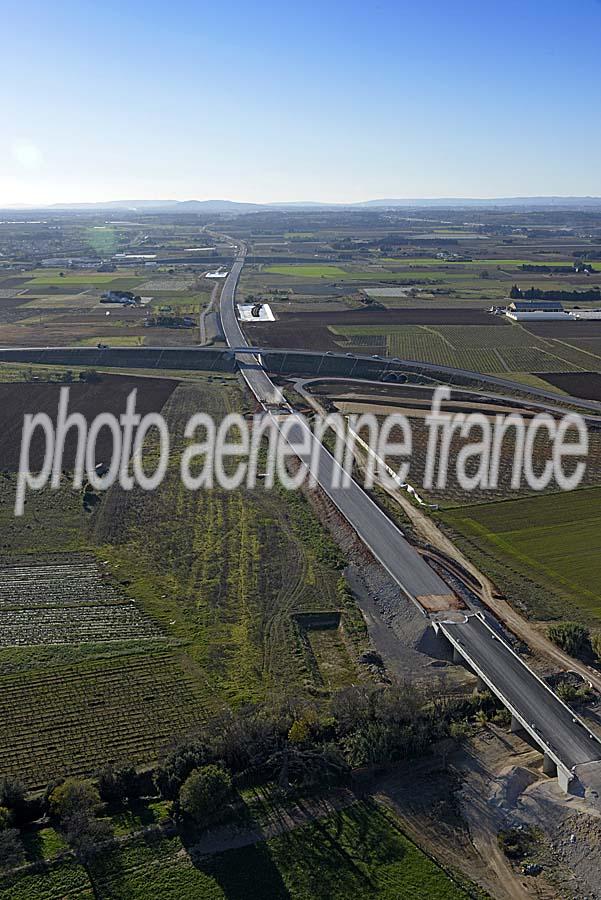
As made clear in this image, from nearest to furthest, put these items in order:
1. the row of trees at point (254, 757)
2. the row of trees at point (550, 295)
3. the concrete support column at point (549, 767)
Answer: the row of trees at point (254, 757), the concrete support column at point (549, 767), the row of trees at point (550, 295)

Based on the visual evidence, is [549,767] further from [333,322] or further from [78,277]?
[78,277]

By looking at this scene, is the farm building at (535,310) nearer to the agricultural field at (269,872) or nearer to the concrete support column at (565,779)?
the concrete support column at (565,779)

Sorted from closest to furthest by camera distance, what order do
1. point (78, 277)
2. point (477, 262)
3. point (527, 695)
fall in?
1. point (527, 695)
2. point (78, 277)
3. point (477, 262)

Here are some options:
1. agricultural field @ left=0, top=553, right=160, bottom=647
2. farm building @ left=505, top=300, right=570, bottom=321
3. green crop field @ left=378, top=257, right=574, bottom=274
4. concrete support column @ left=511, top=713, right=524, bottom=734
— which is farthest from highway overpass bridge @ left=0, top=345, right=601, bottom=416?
green crop field @ left=378, top=257, right=574, bottom=274

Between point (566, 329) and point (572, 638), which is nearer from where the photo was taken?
point (572, 638)

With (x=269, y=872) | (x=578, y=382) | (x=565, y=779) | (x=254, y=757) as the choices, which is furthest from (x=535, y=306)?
(x=269, y=872)

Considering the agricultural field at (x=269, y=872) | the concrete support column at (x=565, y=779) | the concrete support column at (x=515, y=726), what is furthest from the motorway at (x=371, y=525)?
the agricultural field at (x=269, y=872)

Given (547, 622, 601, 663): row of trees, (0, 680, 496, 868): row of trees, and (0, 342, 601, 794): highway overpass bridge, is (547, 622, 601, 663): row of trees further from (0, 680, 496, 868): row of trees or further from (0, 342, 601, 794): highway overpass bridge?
(0, 680, 496, 868): row of trees
